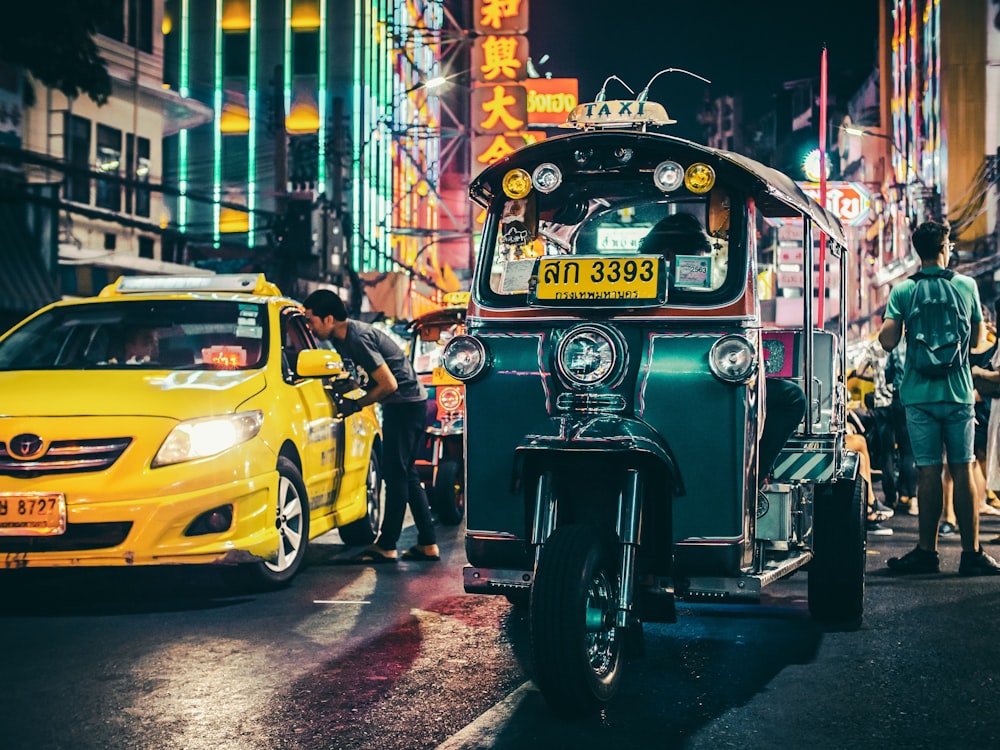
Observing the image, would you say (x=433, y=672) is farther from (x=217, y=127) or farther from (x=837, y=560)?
(x=217, y=127)

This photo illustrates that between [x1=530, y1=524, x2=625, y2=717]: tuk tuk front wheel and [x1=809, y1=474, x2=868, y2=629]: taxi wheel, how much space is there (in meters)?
2.00

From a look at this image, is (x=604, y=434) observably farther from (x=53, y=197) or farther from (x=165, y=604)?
(x=53, y=197)

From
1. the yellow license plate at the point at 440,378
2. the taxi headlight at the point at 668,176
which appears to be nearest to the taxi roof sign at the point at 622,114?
the taxi headlight at the point at 668,176

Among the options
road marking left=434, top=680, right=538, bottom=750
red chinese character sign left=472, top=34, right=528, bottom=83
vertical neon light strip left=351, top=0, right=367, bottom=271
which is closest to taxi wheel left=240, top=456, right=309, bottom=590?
road marking left=434, top=680, right=538, bottom=750

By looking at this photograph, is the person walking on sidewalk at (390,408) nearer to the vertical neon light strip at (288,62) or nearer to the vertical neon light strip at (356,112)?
the vertical neon light strip at (356,112)

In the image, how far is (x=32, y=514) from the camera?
627 cm

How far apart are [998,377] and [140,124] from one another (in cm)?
2418

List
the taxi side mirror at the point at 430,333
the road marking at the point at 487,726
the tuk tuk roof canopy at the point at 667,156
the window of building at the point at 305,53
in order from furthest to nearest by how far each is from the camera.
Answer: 1. the window of building at the point at 305,53
2. the taxi side mirror at the point at 430,333
3. the tuk tuk roof canopy at the point at 667,156
4. the road marking at the point at 487,726

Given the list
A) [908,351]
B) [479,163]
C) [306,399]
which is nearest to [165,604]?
[306,399]

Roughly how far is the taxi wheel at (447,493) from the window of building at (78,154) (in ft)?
57.0

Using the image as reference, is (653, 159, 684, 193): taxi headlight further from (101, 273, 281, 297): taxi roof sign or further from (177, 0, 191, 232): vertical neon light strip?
(177, 0, 191, 232): vertical neon light strip

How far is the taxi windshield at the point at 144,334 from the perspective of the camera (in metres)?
7.80

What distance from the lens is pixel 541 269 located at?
521cm

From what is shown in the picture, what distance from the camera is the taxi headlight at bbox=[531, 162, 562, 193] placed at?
544 cm
